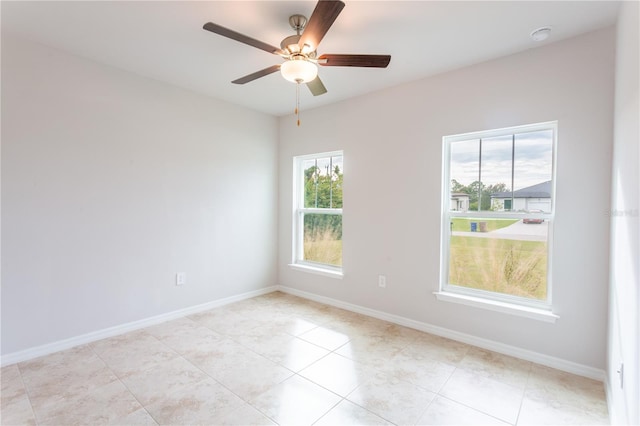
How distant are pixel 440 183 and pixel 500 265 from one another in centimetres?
91

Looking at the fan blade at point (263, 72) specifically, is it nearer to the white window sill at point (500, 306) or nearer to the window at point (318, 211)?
the window at point (318, 211)

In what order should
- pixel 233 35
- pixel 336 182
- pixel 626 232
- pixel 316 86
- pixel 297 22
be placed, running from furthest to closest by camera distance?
pixel 336 182
pixel 316 86
pixel 297 22
pixel 233 35
pixel 626 232

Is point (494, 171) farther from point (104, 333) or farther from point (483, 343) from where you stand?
point (104, 333)

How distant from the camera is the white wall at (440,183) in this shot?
2.18 metres

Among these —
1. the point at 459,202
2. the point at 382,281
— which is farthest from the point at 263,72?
the point at 382,281

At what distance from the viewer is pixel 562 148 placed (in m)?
2.30

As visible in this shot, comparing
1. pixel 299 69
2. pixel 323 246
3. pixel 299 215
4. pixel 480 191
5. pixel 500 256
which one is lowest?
pixel 323 246

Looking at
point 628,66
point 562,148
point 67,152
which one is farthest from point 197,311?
point 628,66

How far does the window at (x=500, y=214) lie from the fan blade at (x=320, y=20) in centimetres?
171

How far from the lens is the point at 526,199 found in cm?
255

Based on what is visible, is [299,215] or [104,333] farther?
[299,215]

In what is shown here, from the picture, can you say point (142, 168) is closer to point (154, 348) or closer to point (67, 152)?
point (67, 152)

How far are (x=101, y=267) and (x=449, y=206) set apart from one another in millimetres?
3358

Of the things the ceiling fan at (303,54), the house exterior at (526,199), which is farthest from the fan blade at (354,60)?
the house exterior at (526,199)
